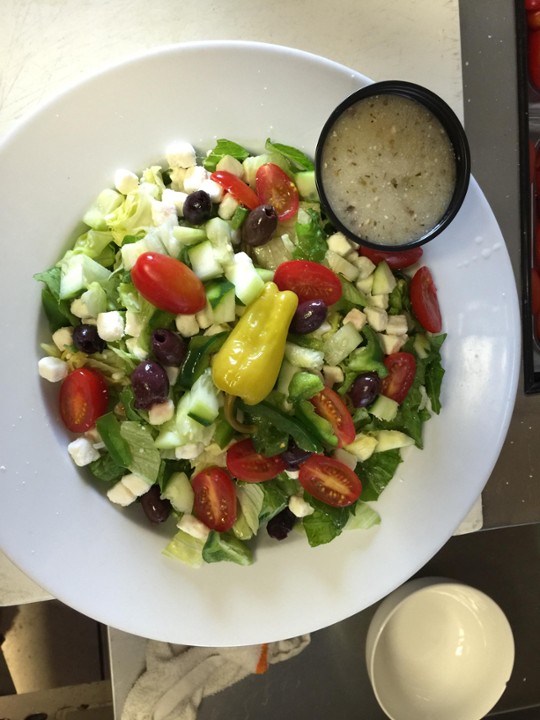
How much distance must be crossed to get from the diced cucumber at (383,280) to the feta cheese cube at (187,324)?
45 cm

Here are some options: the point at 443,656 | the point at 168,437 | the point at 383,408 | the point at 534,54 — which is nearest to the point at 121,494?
the point at 168,437

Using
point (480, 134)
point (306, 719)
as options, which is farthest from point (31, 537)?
point (480, 134)

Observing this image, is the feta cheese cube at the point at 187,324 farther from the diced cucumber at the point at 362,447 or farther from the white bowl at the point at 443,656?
the white bowl at the point at 443,656

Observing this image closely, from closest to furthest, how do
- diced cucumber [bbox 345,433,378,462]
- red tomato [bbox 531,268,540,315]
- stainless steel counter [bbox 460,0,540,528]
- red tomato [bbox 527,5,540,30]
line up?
diced cucumber [bbox 345,433,378,462], stainless steel counter [bbox 460,0,540,528], red tomato [bbox 527,5,540,30], red tomato [bbox 531,268,540,315]

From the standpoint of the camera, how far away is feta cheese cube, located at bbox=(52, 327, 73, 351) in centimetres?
150

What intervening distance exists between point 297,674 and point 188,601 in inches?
30.9

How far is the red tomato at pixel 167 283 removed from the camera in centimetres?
140

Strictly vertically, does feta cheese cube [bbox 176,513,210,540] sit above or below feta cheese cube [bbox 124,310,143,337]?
below

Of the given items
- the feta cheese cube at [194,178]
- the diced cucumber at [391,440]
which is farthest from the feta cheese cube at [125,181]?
the diced cucumber at [391,440]

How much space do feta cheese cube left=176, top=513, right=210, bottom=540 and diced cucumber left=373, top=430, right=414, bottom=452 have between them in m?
0.48

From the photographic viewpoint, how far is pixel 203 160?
157 cm

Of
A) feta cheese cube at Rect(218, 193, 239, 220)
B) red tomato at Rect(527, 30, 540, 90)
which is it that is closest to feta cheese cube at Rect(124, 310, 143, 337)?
feta cheese cube at Rect(218, 193, 239, 220)

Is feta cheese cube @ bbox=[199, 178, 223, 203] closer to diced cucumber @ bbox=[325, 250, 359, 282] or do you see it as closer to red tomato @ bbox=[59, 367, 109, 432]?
diced cucumber @ bbox=[325, 250, 359, 282]

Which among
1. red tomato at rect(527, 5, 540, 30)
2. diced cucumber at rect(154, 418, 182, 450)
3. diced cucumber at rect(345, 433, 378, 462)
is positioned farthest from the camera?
red tomato at rect(527, 5, 540, 30)
